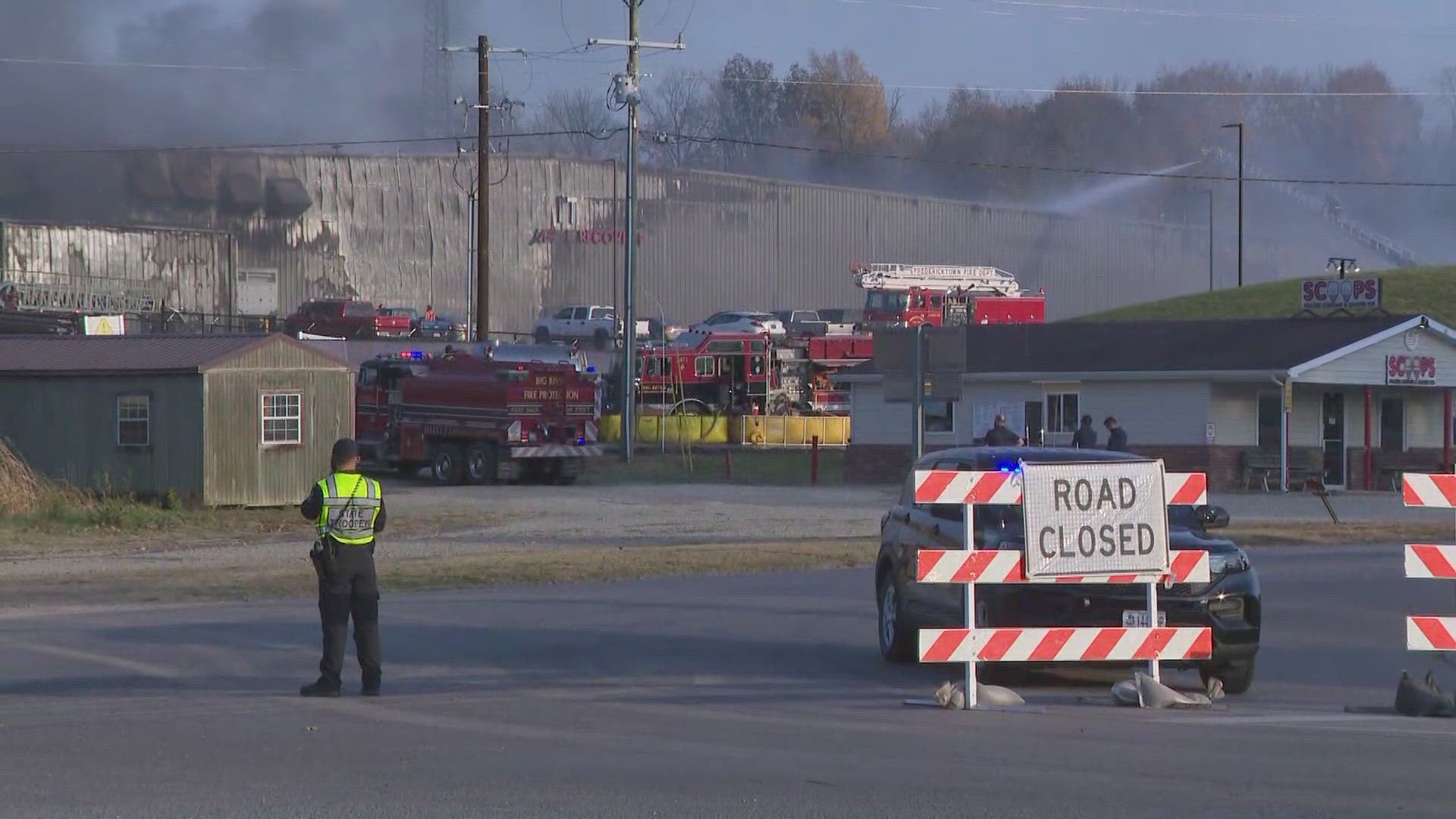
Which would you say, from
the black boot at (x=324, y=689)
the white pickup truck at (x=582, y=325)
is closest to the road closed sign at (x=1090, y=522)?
the black boot at (x=324, y=689)

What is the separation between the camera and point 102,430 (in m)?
29.2

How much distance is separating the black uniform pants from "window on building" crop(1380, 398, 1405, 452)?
1272 inches

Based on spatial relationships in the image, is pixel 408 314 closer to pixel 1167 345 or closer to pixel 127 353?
pixel 1167 345

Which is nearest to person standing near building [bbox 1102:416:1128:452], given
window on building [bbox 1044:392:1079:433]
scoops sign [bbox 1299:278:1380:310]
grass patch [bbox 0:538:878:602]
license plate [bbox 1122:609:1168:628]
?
grass patch [bbox 0:538:878:602]

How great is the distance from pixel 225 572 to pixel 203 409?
8.63 metres

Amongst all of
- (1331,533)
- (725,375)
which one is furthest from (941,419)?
(1331,533)

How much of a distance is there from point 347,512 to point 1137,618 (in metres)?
5.30

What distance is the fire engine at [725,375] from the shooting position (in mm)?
51188

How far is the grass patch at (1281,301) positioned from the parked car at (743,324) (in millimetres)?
13186

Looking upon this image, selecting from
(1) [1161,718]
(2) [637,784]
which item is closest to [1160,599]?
(1) [1161,718]

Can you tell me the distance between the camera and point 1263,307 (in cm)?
6631

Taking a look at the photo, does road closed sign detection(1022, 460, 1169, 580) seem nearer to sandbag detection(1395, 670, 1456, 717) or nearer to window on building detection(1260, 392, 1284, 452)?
sandbag detection(1395, 670, 1456, 717)

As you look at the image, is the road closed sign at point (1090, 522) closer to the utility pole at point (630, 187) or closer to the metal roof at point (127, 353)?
the metal roof at point (127, 353)

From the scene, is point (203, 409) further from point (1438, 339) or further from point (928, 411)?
point (1438, 339)
